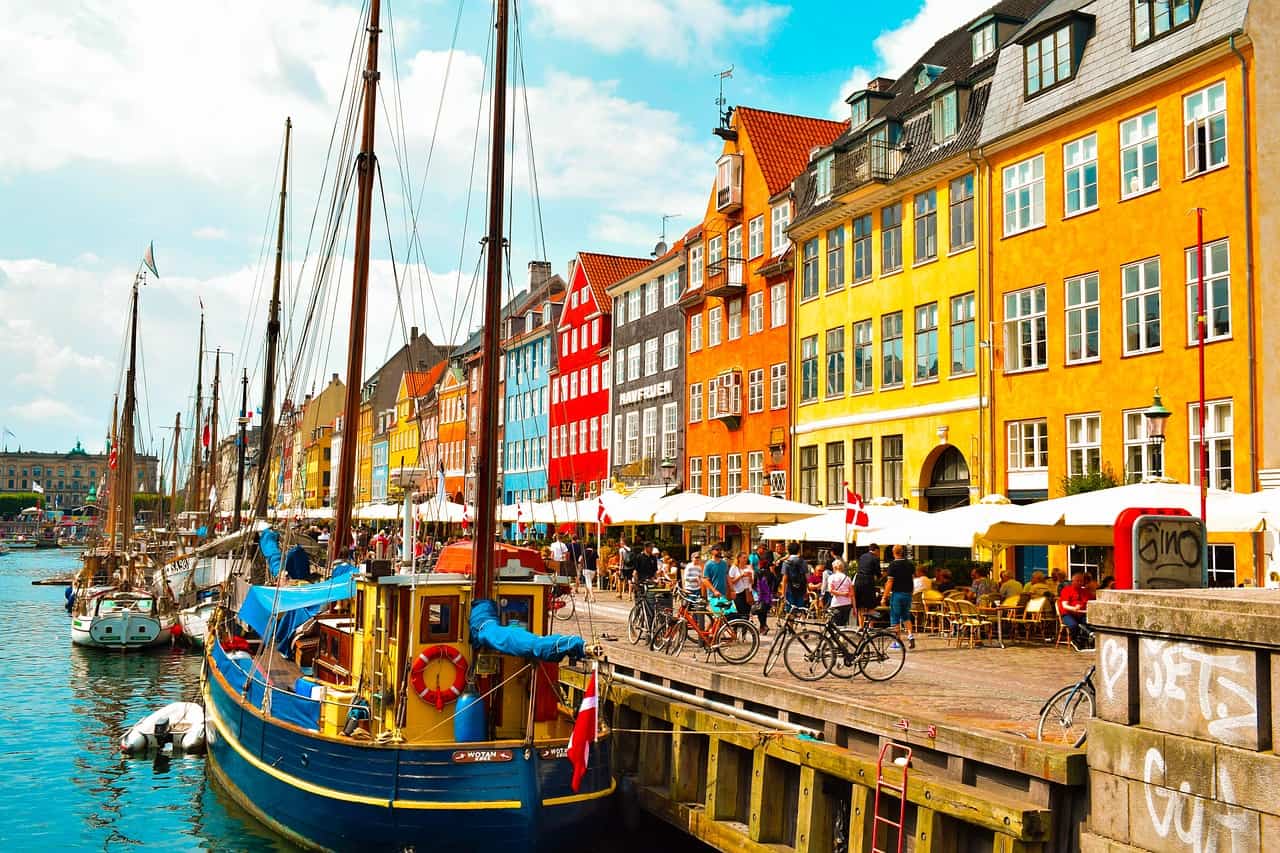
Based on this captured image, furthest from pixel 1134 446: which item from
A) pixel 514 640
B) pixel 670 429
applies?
Result: pixel 670 429

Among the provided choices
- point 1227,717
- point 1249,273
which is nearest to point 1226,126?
point 1249,273

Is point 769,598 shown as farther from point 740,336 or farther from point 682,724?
point 740,336

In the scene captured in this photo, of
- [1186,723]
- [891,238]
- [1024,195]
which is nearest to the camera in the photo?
[1186,723]

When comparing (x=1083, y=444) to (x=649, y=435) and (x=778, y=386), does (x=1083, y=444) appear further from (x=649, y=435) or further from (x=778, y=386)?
(x=649, y=435)

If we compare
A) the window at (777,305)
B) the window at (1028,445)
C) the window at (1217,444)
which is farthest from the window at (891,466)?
the window at (1217,444)

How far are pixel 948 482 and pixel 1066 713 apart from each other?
2191 centimetres

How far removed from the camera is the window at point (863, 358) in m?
36.7

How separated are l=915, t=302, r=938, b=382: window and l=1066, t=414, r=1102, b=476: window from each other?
5.33 metres

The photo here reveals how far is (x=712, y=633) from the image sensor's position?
19250 mm

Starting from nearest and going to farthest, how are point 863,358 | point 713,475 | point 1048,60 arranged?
1. point 1048,60
2. point 863,358
3. point 713,475

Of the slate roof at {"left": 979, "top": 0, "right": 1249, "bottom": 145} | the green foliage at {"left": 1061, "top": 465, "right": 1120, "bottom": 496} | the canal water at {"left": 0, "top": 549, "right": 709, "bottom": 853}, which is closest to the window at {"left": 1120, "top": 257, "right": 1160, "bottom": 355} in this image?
the green foliage at {"left": 1061, "top": 465, "right": 1120, "bottom": 496}

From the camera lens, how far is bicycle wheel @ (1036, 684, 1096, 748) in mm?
11719

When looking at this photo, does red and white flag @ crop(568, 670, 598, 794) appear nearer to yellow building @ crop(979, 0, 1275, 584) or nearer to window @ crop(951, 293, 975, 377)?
yellow building @ crop(979, 0, 1275, 584)

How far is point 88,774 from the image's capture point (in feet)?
70.5
